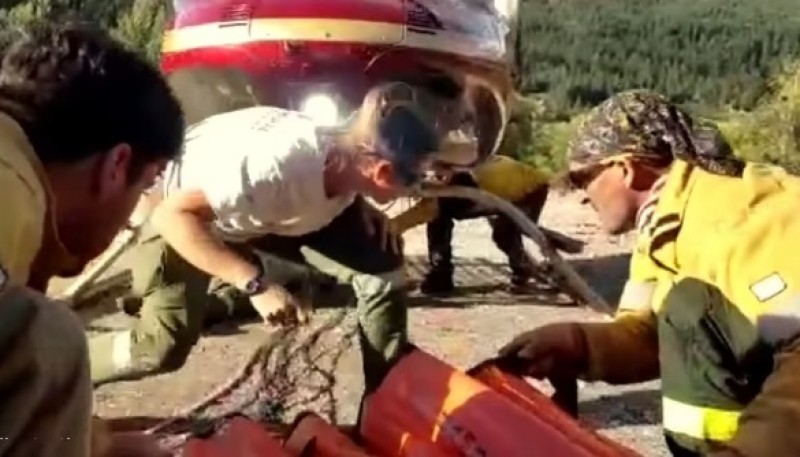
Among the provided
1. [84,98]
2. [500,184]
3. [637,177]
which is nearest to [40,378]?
[84,98]

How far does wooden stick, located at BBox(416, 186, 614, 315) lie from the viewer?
6246 mm

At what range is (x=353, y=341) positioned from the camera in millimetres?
5332

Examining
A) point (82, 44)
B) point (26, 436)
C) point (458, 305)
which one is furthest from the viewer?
point (458, 305)

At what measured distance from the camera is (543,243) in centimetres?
654

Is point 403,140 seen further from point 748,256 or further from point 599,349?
point 748,256

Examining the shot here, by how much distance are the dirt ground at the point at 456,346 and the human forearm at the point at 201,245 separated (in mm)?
769

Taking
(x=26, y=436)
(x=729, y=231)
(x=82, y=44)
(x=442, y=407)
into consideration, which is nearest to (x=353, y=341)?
(x=442, y=407)

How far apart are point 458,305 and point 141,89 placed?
14.3ft

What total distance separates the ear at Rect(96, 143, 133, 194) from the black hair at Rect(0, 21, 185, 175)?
1 cm

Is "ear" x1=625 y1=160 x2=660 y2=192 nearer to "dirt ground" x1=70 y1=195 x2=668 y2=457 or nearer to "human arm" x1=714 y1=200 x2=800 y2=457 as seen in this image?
"human arm" x1=714 y1=200 x2=800 y2=457

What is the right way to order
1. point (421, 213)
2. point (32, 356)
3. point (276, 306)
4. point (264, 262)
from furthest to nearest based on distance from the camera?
point (421, 213) < point (264, 262) < point (276, 306) < point (32, 356)

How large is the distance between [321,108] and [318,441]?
1838 mm

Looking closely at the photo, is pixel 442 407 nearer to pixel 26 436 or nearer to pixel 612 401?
pixel 26 436

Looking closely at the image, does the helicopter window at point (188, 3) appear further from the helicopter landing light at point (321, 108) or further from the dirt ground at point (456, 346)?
the dirt ground at point (456, 346)
